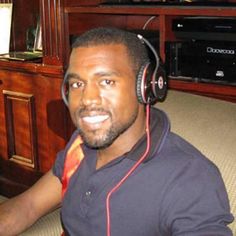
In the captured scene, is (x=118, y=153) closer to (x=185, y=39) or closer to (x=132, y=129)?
(x=132, y=129)

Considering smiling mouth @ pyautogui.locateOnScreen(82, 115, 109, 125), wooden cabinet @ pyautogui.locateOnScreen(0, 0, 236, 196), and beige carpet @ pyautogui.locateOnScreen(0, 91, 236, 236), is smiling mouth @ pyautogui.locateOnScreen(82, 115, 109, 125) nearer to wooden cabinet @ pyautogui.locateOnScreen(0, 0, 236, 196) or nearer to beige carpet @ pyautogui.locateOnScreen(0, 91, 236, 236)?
beige carpet @ pyautogui.locateOnScreen(0, 91, 236, 236)

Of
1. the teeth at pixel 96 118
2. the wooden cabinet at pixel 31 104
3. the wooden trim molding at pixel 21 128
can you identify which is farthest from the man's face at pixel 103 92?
the wooden trim molding at pixel 21 128

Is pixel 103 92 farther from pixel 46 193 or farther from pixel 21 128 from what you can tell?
pixel 21 128

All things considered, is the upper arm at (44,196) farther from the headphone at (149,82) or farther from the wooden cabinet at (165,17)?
the wooden cabinet at (165,17)

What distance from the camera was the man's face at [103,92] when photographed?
103 cm


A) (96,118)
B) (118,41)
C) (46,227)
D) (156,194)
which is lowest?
(46,227)

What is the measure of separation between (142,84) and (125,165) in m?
0.19

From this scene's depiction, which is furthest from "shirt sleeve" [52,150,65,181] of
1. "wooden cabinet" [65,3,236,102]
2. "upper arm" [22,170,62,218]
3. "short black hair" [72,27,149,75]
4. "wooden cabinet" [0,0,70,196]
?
"wooden cabinet" [0,0,70,196]

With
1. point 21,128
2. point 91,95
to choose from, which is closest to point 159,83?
point 91,95

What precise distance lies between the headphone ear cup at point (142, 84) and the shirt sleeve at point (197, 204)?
0.58 feet

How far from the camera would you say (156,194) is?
96 centimetres

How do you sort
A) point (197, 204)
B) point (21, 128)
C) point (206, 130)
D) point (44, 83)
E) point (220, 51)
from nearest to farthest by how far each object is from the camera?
1. point (197, 204)
2. point (206, 130)
3. point (220, 51)
4. point (44, 83)
5. point (21, 128)

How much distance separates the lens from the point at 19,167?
2352 mm

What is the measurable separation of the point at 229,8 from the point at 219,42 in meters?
0.13
